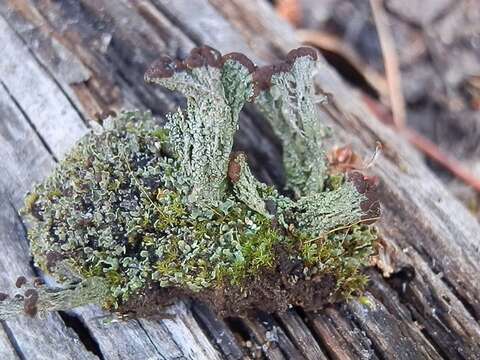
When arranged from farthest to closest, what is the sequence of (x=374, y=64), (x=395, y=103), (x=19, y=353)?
(x=374, y=64) → (x=395, y=103) → (x=19, y=353)

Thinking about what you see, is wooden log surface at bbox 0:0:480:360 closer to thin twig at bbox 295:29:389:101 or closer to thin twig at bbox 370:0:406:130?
thin twig at bbox 295:29:389:101

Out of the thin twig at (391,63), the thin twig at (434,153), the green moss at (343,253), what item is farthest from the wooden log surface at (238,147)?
the thin twig at (391,63)

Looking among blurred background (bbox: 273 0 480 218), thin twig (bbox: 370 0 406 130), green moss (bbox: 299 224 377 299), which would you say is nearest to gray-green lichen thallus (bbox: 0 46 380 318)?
green moss (bbox: 299 224 377 299)

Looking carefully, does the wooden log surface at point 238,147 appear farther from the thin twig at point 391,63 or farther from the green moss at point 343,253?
the thin twig at point 391,63

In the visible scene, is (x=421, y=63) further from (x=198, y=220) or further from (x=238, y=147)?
(x=198, y=220)

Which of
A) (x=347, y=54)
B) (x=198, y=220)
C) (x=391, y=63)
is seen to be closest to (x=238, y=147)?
(x=198, y=220)

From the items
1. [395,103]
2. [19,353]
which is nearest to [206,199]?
[19,353]

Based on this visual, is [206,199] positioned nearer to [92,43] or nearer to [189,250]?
[189,250]
